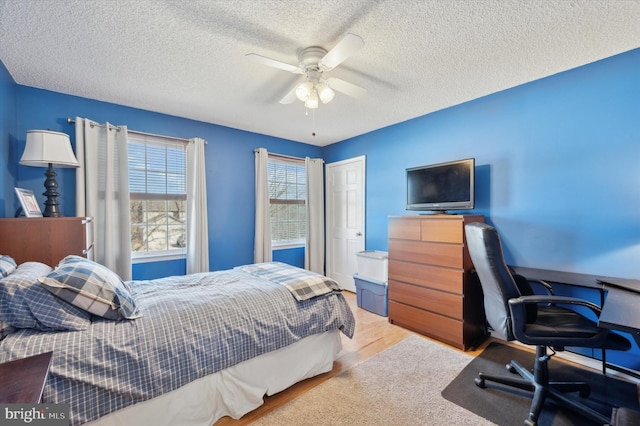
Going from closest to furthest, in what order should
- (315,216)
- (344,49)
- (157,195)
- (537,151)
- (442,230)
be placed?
(344,49)
(537,151)
(442,230)
(157,195)
(315,216)

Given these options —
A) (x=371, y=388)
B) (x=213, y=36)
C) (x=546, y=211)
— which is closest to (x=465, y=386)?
(x=371, y=388)

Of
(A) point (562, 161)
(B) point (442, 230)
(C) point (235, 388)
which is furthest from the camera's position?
(B) point (442, 230)

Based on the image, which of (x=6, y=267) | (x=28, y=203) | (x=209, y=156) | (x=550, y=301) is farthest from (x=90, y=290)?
(x=550, y=301)

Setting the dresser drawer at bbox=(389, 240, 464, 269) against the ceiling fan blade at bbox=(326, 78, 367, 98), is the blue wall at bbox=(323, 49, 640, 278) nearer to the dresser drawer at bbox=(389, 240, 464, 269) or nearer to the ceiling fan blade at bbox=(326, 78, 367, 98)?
the dresser drawer at bbox=(389, 240, 464, 269)

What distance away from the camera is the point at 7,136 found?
2193 mm

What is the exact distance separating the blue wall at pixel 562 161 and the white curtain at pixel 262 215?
2348mm

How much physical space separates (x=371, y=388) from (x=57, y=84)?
12.3 feet

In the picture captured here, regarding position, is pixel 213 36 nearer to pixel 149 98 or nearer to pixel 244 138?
pixel 149 98

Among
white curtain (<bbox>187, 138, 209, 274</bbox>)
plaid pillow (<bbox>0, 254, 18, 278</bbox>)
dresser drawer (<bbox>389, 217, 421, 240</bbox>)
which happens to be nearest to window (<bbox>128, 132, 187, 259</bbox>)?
white curtain (<bbox>187, 138, 209, 274</bbox>)

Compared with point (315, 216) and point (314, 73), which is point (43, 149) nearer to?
point (314, 73)

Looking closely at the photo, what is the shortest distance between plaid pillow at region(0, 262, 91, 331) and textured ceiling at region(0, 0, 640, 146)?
1545 millimetres

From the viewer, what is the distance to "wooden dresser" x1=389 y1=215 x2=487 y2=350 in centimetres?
245

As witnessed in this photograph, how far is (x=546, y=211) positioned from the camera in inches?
93.5

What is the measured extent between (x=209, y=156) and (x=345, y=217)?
7.35ft
